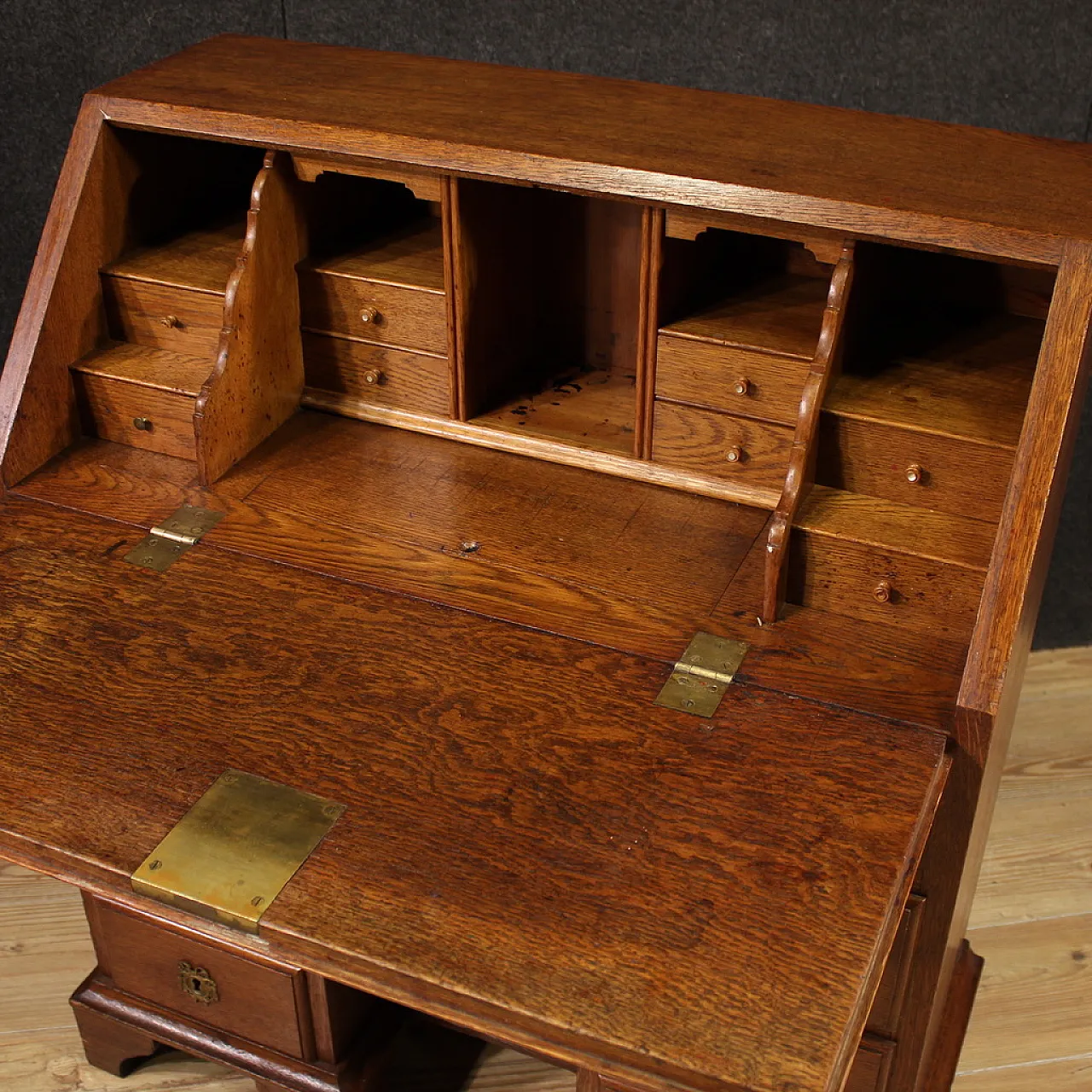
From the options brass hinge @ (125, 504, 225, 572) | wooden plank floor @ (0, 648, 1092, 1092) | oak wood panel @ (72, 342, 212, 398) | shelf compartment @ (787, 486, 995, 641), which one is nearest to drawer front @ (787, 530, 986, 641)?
shelf compartment @ (787, 486, 995, 641)

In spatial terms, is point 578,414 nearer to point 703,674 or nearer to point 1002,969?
point 703,674

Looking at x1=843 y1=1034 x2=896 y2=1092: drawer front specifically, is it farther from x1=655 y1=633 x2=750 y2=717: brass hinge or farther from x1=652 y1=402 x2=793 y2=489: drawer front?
x1=652 y1=402 x2=793 y2=489: drawer front

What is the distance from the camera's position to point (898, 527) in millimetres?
1575

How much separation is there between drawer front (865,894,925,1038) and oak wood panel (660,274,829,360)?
650 mm

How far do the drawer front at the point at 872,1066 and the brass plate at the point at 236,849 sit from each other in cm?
84

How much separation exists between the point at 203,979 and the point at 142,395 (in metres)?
0.79

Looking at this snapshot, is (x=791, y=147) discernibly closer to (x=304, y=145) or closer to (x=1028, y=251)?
(x=1028, y=251)

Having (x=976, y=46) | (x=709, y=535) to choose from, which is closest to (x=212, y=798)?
(x=709, y=535)

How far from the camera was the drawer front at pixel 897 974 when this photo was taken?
5.41 feet

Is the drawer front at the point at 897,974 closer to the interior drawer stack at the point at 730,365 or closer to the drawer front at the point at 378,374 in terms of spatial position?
the interior drawer stack at the point at 730,365

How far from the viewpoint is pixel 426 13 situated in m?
2.41

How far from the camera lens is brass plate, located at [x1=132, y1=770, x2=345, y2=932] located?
4.17 ft

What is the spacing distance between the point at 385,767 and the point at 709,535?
52 centimetres

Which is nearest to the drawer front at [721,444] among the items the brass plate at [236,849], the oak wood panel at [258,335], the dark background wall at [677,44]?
the oak wood panel at [258,335]
